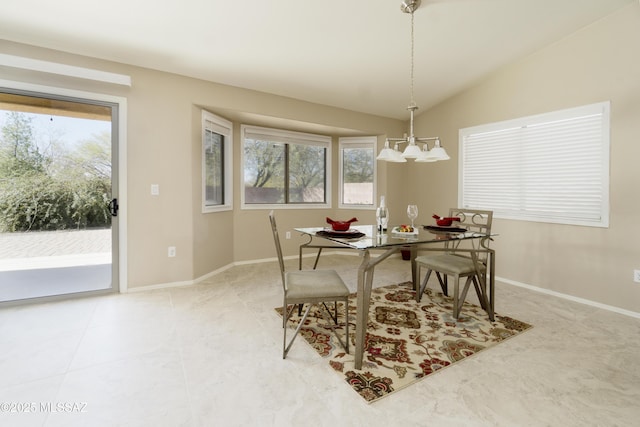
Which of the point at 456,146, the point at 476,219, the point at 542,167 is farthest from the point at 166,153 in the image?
the point at 542,167

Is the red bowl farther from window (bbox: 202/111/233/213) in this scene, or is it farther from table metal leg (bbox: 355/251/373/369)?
window (bbox: 202/111/233/213)

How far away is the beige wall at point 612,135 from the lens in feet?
8.73

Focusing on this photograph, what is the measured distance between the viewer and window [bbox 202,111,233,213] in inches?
142

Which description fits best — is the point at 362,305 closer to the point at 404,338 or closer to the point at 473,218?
the point at 404,338

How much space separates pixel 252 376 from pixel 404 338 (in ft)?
3.68

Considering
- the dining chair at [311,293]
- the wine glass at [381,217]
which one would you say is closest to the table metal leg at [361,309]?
the dining chair at [311,293]

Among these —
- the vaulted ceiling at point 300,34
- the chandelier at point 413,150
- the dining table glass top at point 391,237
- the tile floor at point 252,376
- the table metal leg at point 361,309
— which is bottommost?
the tile floor at point 252,376

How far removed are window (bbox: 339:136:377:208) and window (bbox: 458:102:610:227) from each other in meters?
1.45

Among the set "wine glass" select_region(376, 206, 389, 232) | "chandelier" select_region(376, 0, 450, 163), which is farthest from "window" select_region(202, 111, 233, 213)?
"chandelier" select_region(376, 0, 450, 163)

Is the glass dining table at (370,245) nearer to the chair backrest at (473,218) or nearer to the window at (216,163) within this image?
the chair backrest at (473,218)

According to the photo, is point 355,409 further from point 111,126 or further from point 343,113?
point 343,113

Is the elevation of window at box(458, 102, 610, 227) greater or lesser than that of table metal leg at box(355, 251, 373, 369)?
greater

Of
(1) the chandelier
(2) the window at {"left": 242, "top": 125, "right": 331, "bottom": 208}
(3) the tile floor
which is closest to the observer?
(3) the tile floor

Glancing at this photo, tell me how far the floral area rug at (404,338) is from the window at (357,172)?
2.34 m
